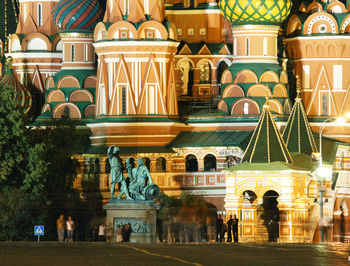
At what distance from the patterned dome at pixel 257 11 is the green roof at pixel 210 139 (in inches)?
196

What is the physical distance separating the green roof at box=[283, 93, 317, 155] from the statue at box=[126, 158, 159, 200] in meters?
13.2

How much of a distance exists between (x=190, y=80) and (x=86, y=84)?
16.9ft

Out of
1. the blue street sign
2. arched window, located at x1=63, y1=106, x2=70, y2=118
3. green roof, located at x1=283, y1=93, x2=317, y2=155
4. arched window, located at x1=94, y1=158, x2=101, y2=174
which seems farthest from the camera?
arched window, located at x1=63, y1=106, x2=70, y2=118

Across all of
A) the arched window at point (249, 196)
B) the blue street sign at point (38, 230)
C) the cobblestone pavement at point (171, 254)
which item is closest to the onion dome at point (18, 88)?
the arched window at point (249, 196)

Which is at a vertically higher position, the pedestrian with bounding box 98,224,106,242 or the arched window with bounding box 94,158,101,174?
the arched window with bounding box 94,158,101,174

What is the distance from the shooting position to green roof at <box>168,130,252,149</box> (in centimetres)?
7851

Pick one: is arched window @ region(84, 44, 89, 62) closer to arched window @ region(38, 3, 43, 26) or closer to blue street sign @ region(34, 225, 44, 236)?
arched window @ region(38, 3, 43, 26)

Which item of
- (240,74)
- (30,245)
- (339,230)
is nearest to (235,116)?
(240,74)

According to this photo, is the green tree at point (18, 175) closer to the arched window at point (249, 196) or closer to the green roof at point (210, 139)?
the arched window at point (249, 196)

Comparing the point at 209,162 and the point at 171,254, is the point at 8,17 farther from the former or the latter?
the point at 171,254

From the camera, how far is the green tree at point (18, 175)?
64750 mm

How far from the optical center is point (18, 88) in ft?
274

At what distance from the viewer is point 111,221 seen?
63.1 m

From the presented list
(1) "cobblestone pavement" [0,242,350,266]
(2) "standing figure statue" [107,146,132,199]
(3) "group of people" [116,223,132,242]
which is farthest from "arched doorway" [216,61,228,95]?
(1) "cobblestone pavement" [0,242,350,266]
